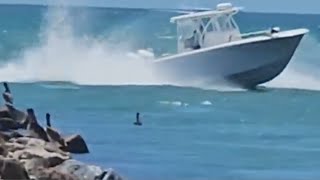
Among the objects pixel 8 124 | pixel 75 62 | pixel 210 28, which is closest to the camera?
pixel 8 124

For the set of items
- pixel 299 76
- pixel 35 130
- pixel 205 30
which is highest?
pixel 205 30

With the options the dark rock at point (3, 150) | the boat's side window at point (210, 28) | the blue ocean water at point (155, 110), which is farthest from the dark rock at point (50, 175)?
the boat's side window at point (210, 28)

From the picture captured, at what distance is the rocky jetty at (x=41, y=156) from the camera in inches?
707

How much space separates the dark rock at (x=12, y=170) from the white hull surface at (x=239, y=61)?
22.7 m

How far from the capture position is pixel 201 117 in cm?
3459

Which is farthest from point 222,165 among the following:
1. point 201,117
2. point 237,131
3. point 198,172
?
point 201,117

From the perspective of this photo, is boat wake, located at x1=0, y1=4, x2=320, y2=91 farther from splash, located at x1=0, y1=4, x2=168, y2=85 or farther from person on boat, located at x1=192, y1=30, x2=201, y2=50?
person on boat, located at x1=192, y1=30, x2=201, y2=50

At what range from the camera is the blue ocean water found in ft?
78.2

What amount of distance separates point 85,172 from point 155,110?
17.6m

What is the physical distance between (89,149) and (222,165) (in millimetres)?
2520

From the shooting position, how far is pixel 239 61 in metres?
40.6

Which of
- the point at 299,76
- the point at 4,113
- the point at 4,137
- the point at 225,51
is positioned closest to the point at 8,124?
the point at 4,113

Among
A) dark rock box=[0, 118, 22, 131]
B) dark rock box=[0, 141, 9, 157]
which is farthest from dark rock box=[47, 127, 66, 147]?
dark rock box=[0, 141, 9, 157]

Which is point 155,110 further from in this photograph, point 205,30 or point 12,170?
point 12,170
